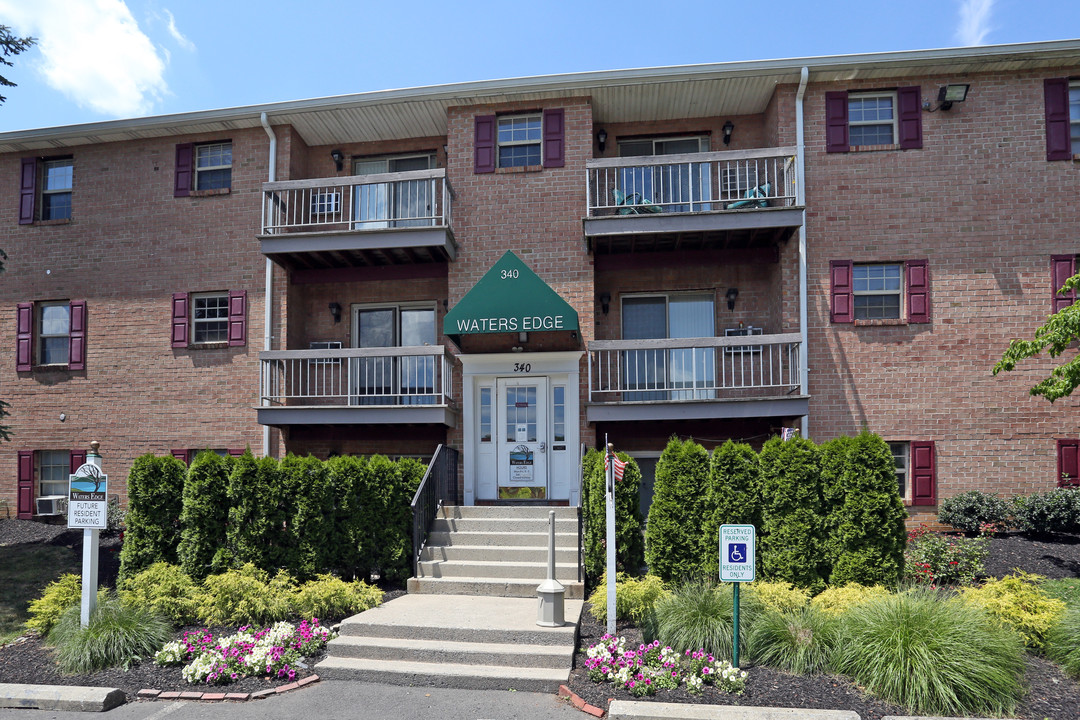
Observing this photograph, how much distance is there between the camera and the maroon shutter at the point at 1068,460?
39.8 ft

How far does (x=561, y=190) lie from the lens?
13422 mm

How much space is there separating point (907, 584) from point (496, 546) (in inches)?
203

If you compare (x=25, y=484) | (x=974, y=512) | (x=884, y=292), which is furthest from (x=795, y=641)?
(x=25, y=484)

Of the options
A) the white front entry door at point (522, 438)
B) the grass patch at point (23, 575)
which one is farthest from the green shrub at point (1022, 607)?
the grass patch at point (23, 575)

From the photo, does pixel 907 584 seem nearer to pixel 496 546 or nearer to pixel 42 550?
pixel 496 546

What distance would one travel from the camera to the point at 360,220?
44.6 feet

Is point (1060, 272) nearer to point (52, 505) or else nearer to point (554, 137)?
point (554, 137)

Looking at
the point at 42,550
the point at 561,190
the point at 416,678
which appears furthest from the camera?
the point at 561,190

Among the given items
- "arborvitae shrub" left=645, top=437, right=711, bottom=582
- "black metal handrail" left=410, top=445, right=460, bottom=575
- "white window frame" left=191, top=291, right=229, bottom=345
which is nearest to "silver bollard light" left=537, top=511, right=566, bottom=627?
"arborvitae shrub" left=645, top=437, right=711, bottom=582

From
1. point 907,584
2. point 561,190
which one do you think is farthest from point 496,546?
point 561,190

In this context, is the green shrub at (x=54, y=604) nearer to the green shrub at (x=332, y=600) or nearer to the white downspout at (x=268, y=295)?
the green shrub at (x=332, y=600)

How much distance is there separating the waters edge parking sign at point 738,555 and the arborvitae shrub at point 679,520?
1939mm

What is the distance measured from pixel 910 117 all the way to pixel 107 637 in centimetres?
1379

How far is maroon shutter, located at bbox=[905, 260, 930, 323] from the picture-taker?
1250 cm
